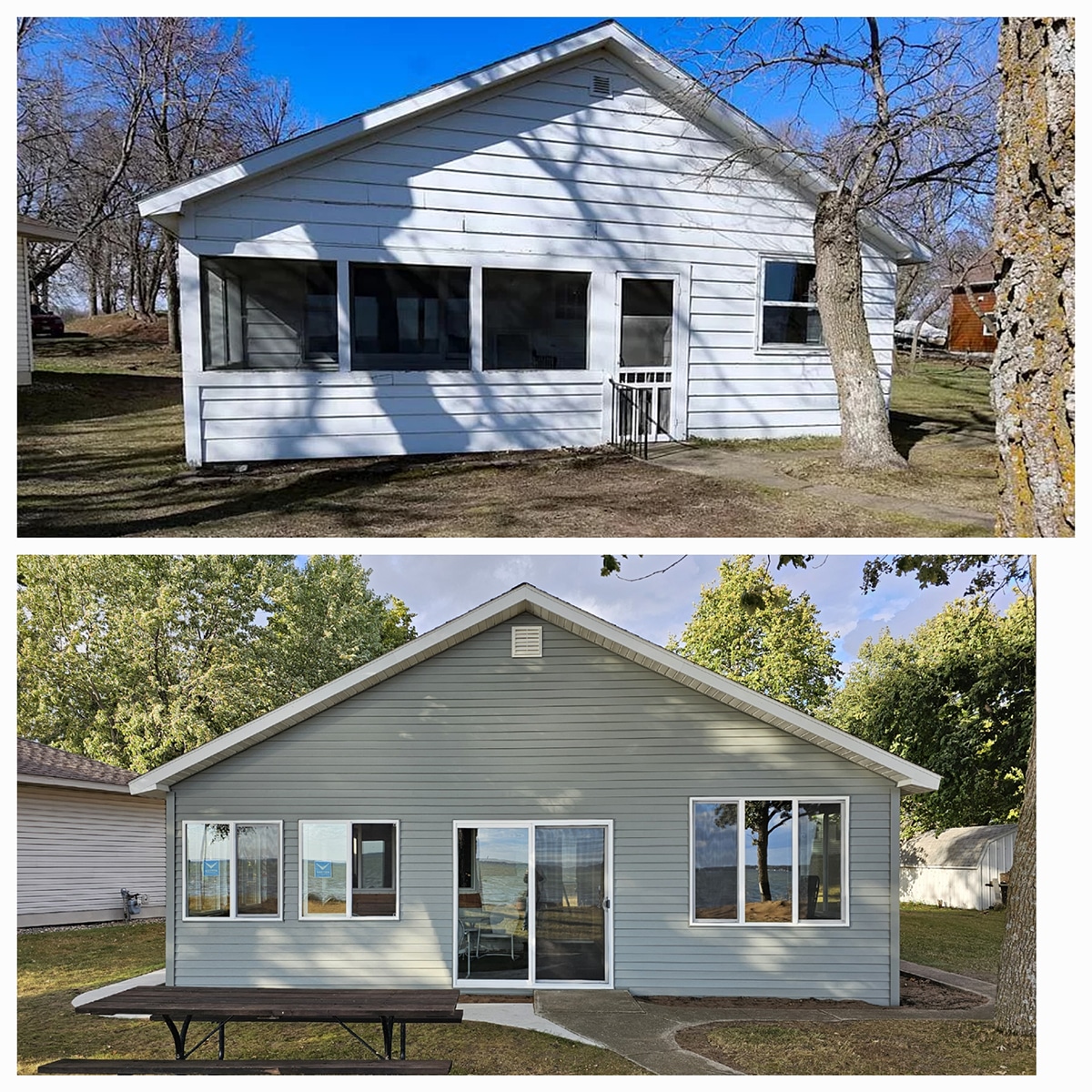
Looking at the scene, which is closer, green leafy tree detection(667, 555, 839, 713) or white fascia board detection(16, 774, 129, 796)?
white fascia board detection(16, 774, 129, 796)

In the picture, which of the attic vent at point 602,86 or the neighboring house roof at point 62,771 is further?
the neighboring house roof at point 62,771

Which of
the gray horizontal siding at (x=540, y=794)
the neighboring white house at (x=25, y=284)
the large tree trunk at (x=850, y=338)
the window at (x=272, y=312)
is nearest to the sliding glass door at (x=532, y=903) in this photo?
the gray horizontal siding at (x=540, y=794)

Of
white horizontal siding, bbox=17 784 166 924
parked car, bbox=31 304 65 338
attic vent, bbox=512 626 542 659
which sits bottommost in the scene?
white horizontal siding, bbox=17 784 166 924

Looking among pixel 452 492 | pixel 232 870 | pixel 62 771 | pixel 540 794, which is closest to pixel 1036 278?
pixel 452 492

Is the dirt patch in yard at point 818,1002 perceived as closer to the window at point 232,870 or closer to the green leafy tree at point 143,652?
the window at point 232,870

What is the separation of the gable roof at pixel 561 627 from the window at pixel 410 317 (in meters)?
2.97

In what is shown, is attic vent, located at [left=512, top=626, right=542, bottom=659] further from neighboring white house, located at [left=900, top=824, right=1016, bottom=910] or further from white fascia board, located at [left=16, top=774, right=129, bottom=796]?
neighboring white house, located at [left=900, top=824, right=1016, bottom=910]

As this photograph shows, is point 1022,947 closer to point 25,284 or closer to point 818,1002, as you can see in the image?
point 818,1002

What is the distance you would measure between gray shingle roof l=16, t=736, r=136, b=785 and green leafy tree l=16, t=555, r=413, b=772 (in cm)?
401

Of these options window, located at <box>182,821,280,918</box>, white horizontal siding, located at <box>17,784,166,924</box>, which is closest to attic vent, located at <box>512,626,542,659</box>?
window, located at <box>182,821,280,918</box>

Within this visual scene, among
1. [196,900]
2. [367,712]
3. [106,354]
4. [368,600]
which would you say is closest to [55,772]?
[196,900]

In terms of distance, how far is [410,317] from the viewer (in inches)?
388

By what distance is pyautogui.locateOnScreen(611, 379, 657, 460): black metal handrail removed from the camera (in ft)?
34.9

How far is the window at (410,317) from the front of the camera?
9711mm
